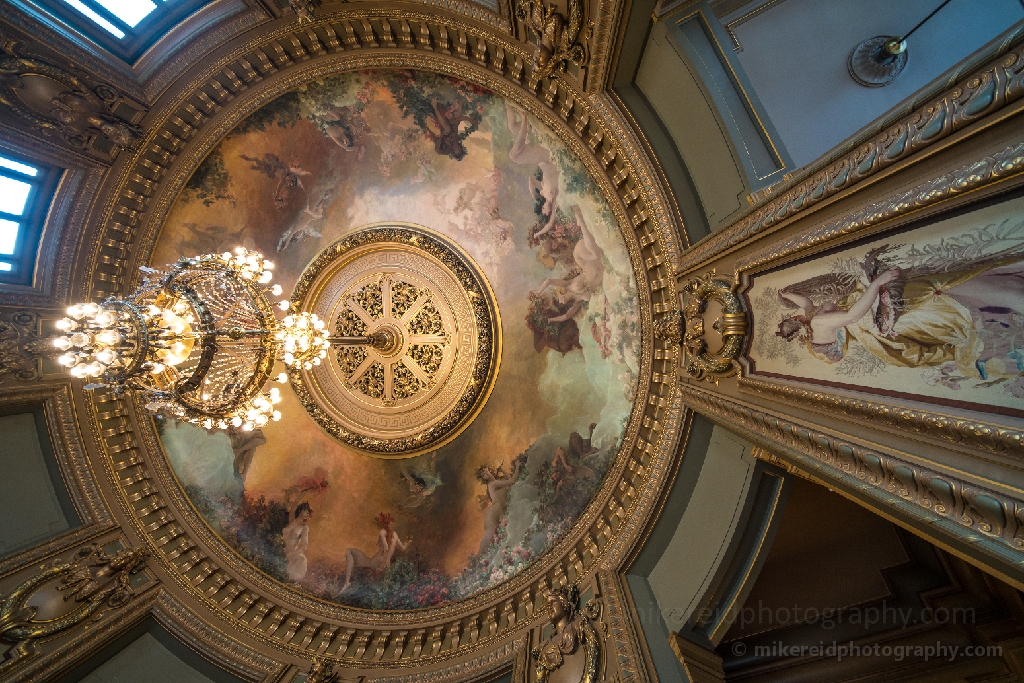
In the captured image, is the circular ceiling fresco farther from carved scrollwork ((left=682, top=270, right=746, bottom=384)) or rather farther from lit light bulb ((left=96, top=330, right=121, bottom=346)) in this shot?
lit light bulb ((left=96, top=330, right=121, bottom=346))

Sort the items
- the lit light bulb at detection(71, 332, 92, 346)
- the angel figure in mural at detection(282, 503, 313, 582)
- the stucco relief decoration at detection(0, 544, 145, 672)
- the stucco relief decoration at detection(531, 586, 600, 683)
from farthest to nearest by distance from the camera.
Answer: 1. the angel figure in mural at detection(282, 503, 313, 582)
2. the stucco relief decoration at detection(0, 544, 145, 672)
3. the stucco relief decoration at detection(531, 586, 600, 683)
4. the lit light bulb at detection(71, 332, 92, 346)

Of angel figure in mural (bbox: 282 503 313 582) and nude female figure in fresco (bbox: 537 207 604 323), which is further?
angel figure in mural (bbox: 282 503 313 582)

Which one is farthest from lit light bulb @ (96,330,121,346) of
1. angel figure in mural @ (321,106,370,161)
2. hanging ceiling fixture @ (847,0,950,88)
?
hanging ceiling fixture @ (847,0,950,88)

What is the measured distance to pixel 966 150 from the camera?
2.00m

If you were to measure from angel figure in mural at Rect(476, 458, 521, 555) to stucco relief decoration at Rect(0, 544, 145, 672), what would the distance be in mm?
5213

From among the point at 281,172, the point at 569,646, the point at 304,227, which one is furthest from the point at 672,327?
the point at 281,172

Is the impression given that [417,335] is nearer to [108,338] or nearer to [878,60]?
[108,338]

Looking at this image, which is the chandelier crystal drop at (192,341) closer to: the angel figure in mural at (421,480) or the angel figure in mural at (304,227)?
the angel figure in mural at (304,227)

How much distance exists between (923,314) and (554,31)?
13.8 feet

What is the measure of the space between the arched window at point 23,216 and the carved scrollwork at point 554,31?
674 centimetres

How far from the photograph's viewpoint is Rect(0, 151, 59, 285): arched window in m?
6.00

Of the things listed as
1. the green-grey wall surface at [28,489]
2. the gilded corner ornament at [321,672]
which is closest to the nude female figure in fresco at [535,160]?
the gilded corner ornament at [321,672]

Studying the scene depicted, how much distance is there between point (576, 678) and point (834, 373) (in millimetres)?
4070

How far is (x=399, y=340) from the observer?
26.3 ft
